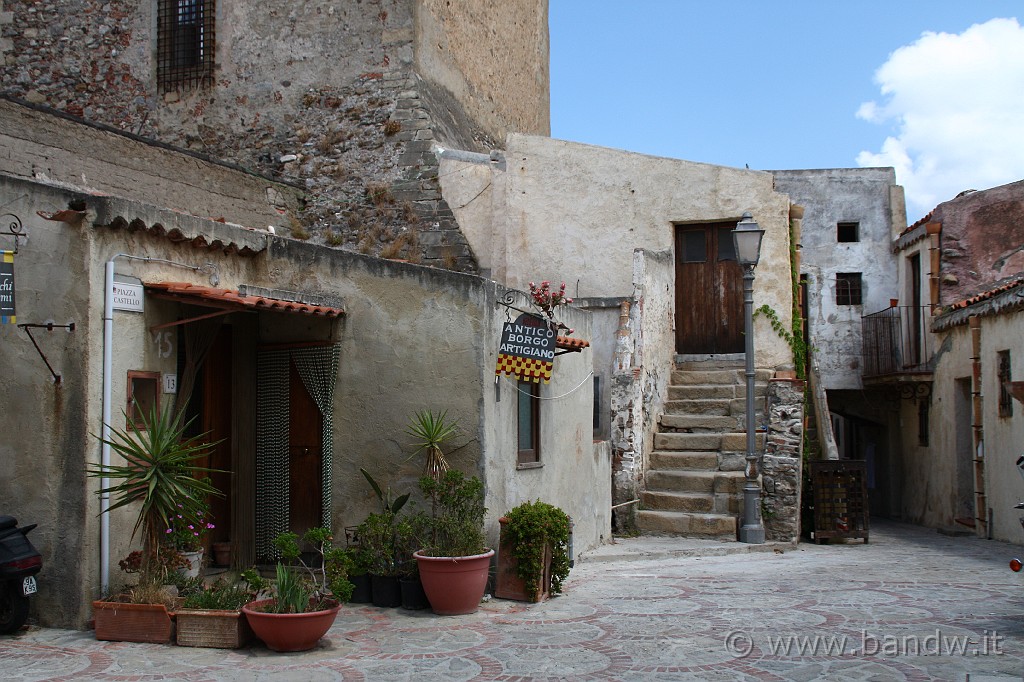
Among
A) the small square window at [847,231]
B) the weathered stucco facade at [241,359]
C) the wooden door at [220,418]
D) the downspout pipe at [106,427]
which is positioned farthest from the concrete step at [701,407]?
the small square window at [847,231]

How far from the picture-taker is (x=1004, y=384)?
1438 centimetres

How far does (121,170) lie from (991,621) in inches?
459

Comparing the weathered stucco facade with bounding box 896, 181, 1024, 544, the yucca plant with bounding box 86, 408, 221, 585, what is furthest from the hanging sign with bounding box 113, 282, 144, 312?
the weathered stucco facade with bounding box 896, 181, 1024, 544

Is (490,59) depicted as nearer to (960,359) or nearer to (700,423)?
(700,423)

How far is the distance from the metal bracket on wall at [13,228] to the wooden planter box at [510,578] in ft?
15.3

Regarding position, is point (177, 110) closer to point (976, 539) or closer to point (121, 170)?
point (121, 170)

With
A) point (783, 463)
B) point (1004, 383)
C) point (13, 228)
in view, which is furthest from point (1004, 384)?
point (13, 228)

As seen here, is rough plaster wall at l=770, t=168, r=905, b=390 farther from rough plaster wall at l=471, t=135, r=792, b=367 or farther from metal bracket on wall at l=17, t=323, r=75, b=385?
metal bracket on wall at l=17, t=323, r=75, b=385

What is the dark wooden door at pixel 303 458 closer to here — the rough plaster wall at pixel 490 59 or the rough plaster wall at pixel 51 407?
the rough plaster wall at pixel 51 407

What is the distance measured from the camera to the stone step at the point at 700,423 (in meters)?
14.1

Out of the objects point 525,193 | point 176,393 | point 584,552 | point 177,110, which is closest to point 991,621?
point 584,552

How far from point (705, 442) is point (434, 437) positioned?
624cm

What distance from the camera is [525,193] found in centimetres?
1628

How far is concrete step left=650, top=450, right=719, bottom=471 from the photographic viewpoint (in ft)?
44.2
